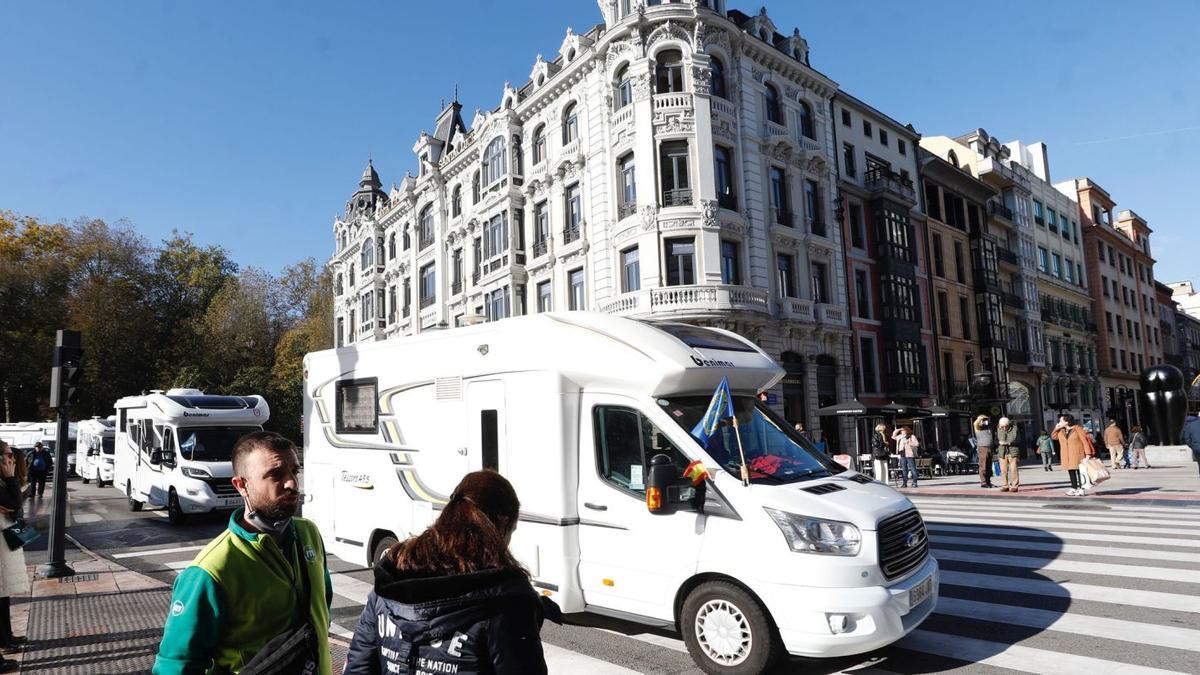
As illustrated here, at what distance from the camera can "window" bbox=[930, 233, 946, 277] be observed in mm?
38438

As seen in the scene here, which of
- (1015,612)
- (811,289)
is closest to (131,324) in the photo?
(811,289)

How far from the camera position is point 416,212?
139 ft

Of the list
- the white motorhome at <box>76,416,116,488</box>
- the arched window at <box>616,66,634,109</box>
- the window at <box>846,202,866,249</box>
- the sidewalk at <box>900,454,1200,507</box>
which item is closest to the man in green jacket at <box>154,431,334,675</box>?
the sidewalk at <box>900,454,1200,507</box>

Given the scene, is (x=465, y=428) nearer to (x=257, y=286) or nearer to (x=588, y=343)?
(x=588, y=343)

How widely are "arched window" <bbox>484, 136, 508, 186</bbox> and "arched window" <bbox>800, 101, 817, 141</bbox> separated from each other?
13376 millimetres

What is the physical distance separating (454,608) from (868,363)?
32.8m

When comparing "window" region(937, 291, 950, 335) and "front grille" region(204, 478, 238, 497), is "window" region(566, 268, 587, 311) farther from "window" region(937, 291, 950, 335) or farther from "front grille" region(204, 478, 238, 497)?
"window" region(937, 291, 950, 335)

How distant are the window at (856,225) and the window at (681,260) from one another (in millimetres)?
10733

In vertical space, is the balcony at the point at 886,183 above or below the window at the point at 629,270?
above

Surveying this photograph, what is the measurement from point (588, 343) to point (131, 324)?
4780 centimetres

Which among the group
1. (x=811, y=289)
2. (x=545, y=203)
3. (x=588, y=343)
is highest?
(x=545, y=203)

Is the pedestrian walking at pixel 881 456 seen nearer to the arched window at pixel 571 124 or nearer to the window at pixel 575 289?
the window at pixel 575 289

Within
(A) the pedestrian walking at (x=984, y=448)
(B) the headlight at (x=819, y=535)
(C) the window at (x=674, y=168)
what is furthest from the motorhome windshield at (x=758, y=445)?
(C) the window at (x=674, y=168)

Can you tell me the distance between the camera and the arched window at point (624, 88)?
88.2 feet
